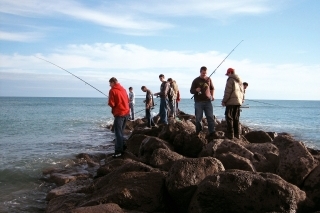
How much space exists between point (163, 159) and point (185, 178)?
5.63ft

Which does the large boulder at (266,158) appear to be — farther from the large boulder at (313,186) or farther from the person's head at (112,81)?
the person's head at (112,81)

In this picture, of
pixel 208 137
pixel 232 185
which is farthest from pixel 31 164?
pixel 232 185

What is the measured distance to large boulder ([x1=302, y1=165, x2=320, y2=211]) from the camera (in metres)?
4.96

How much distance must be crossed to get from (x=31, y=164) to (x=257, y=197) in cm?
791

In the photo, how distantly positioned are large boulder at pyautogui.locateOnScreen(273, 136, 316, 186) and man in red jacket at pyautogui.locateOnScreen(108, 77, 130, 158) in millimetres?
4343

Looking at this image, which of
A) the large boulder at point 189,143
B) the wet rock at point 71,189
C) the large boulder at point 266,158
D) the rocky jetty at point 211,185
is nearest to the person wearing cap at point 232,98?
the large boulder at point 189,143

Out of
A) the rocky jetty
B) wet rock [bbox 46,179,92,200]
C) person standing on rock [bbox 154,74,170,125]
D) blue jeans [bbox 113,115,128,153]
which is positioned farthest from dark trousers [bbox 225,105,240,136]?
person standing on rock [bbox 154,74,170,125]

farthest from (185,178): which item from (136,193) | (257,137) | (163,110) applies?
(163,110)

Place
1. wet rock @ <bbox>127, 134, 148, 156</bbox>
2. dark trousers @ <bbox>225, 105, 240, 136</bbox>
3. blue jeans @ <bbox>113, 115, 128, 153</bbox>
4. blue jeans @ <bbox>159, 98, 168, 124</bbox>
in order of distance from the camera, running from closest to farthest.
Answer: dark trousers @ <bbox>225, 105, 240, 136</bbox> → blue jeans @ <bbox>113, 115, 128, 153</bbox> → wet rock @ <bbox>127, 134, 148, 156</bbox> → blue jeans @ <bbox>159, 98, 168, 124</bbox>

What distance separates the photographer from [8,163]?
10.5 m

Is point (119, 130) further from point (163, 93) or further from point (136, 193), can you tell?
point (136, 193)

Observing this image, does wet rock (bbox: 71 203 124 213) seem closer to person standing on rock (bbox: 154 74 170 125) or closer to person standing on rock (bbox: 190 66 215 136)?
person standing on rock (bbox: 190 66 215 136)

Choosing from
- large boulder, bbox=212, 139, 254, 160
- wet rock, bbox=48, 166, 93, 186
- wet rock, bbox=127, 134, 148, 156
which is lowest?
wet rock, bbox=48, 166, 93, 186

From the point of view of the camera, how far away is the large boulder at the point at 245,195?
425cm
